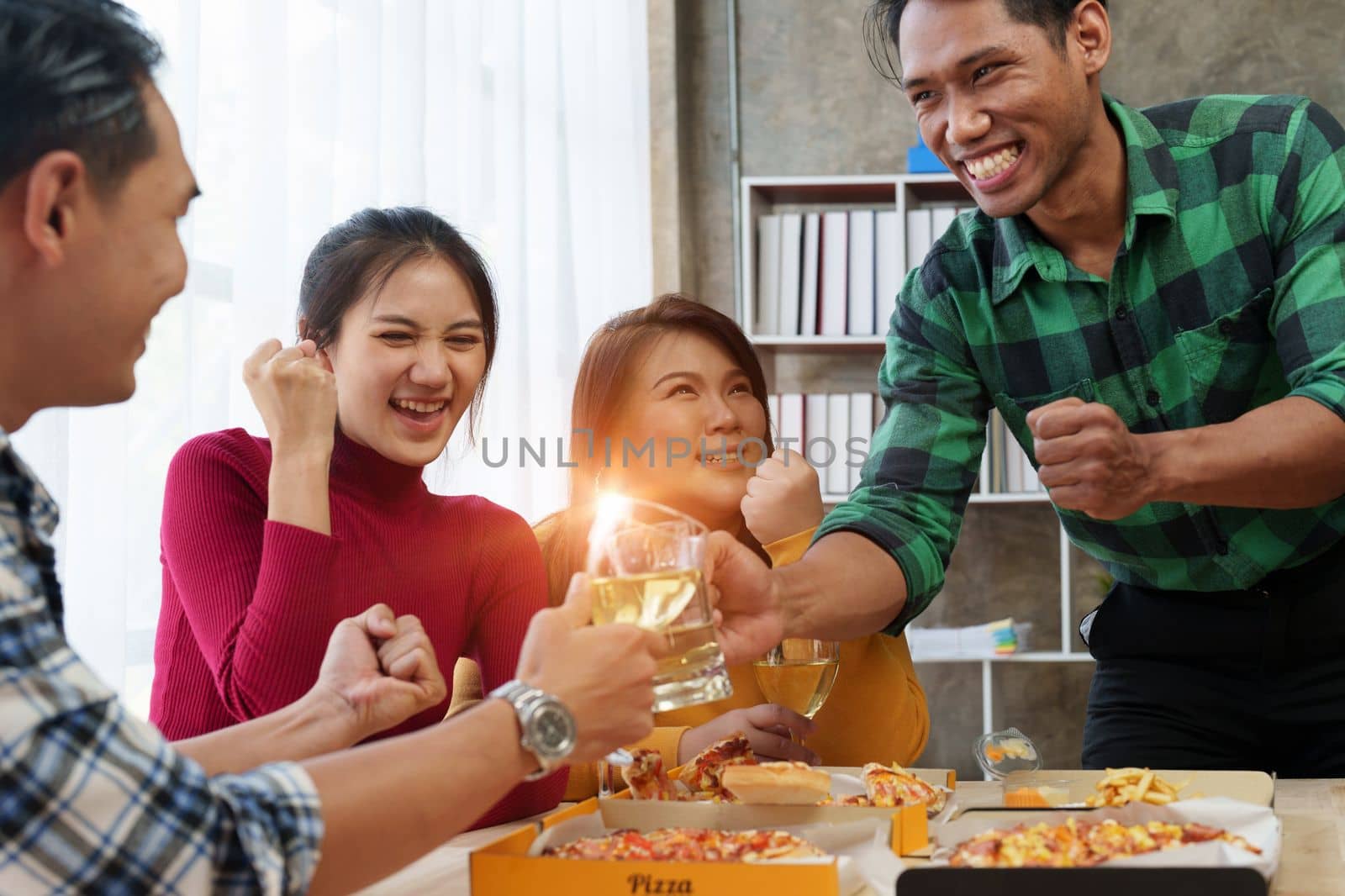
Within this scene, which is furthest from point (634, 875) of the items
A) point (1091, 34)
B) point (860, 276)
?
point (860, 276)

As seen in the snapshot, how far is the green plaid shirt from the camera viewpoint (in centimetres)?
159

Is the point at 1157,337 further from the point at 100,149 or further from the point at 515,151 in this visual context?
the point at 515,151

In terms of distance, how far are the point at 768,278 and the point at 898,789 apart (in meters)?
2.98

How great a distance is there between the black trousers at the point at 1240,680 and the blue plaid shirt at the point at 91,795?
1323 millimetres

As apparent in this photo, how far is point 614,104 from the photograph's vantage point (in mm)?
3727

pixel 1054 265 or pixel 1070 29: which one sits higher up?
pixel 1070 29

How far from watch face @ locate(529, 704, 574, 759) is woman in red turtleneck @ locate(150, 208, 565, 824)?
2.04ft

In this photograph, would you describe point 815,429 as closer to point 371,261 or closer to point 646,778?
point 371,261

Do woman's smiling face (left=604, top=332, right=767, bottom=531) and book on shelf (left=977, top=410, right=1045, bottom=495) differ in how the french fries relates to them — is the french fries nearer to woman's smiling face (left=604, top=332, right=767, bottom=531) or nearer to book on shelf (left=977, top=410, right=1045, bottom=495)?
woman's smiling face (left=604, top=332, right=767, bottom=531)

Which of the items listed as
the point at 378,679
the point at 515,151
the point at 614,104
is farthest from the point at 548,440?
the point at 378,679

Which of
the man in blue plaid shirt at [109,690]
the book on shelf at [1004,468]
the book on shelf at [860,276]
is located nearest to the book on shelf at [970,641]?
the book on shelf at [1004,468]

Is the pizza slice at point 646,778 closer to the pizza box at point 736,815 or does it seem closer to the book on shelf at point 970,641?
the pizza box at point 736,815

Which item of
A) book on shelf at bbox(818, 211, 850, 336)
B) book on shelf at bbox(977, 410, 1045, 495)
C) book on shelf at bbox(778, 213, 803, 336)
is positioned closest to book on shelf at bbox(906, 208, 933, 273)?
book on shelf at bbox(818, 211, 850, 336)

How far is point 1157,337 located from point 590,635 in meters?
1.13
